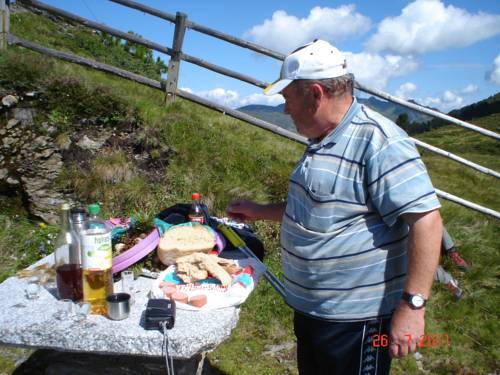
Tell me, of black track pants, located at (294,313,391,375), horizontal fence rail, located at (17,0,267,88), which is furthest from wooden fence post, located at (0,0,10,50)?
black track pants, located at (294,313,391,375)

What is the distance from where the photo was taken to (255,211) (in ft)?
9.20

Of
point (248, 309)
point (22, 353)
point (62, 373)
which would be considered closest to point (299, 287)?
point (62, 373)

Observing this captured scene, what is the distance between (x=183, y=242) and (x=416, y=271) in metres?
1.39

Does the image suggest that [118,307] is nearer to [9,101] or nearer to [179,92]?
[9,101]

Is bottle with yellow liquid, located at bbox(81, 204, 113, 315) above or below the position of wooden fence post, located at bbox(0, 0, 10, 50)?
below

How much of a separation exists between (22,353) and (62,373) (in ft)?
2.87

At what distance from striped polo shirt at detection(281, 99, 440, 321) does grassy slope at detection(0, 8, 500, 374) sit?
1619 millimetres

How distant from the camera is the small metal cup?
6.40 ft

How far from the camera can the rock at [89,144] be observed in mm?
5648

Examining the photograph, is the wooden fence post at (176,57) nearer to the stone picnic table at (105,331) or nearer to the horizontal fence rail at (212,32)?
the horizontal fence rail at (212,32)


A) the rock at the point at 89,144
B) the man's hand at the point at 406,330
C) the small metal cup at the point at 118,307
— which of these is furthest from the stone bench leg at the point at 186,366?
the rock at the point at 89,144

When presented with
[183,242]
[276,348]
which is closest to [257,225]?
[276,348]

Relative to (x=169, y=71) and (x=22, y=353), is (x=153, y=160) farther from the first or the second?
(x=22, y=353)

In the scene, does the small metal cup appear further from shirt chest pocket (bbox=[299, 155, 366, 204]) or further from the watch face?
the watch face
